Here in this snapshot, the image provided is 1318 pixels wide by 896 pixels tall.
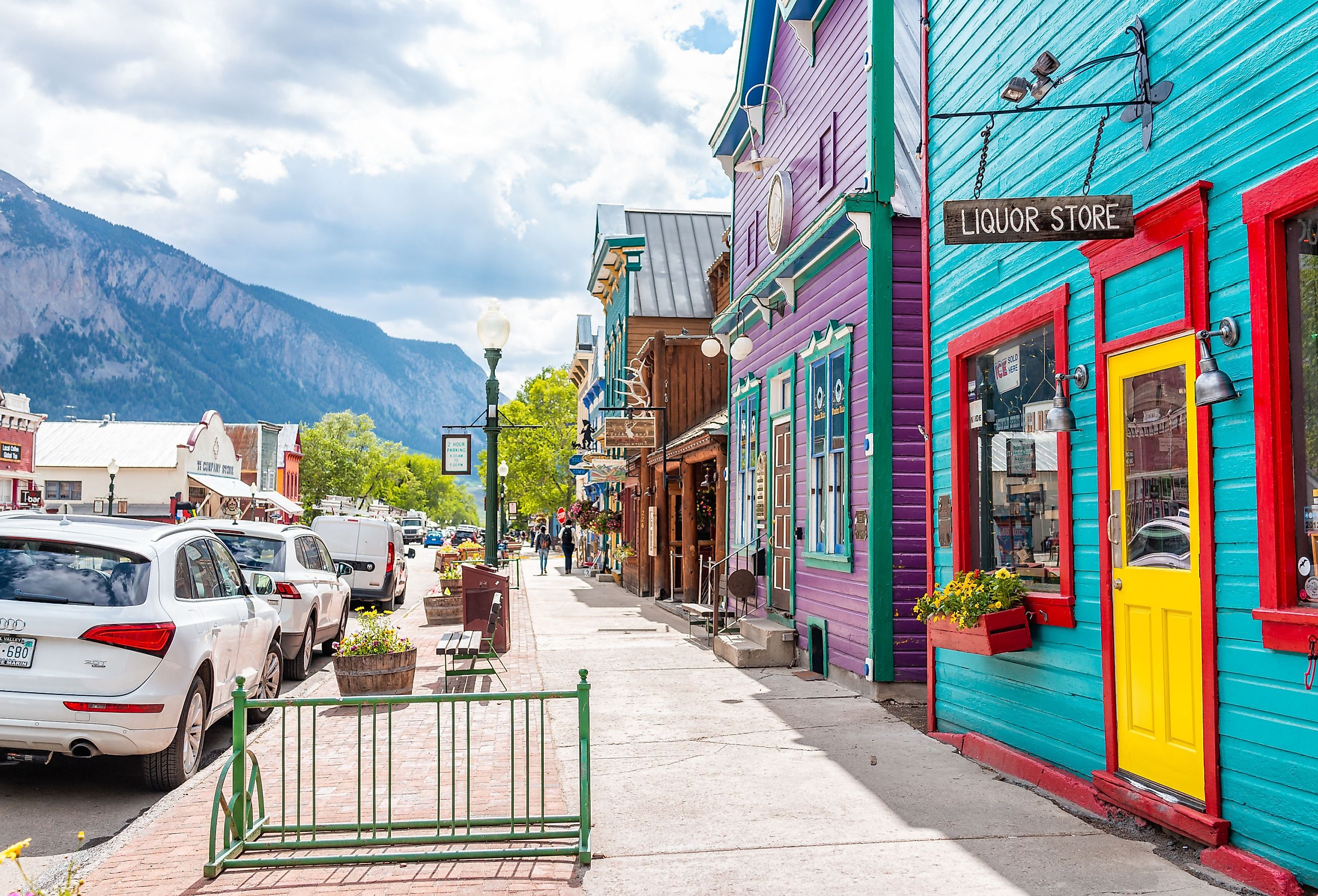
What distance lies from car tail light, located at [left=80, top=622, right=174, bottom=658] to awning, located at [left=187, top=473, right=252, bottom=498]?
62.3 metres

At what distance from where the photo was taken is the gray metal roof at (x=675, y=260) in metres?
30.2

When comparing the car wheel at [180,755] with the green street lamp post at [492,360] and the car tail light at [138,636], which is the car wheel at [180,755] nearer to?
the car tail light at [138,636]

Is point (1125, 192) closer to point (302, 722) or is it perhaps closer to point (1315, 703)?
point (1315, 703)

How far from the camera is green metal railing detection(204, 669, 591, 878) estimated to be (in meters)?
5.27

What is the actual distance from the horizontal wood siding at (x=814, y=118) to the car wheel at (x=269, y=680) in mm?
7103

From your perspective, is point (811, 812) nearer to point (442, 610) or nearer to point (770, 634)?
point (770, 634)

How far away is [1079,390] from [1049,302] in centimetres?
66

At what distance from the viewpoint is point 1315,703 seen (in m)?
4.58

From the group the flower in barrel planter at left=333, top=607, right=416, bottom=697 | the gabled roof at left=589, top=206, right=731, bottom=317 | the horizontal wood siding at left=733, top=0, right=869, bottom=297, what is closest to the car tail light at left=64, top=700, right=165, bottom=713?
the flower in barrel planter at left=333, top=607, right=416, bottom=697

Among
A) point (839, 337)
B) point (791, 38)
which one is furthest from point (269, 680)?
point (791, 38)

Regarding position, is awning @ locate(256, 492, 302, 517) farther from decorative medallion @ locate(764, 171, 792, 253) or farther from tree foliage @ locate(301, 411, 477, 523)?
decorative medallion @ locate(764, 171, 792, 253)

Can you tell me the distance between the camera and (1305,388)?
4.71 m

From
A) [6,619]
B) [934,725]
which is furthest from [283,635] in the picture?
[934,725]

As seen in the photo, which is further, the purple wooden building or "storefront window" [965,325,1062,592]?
the purple wooden building
